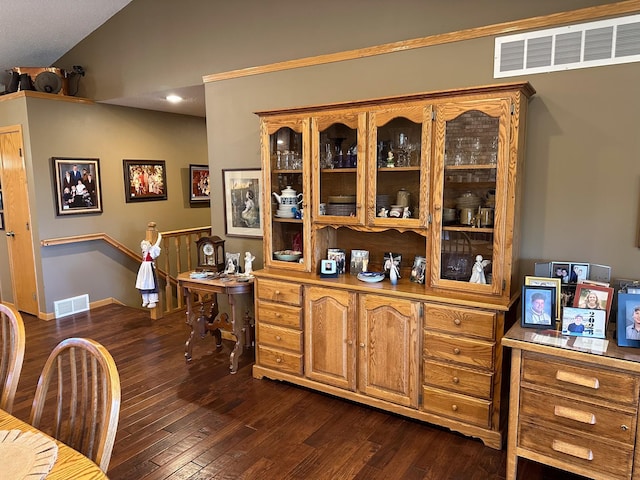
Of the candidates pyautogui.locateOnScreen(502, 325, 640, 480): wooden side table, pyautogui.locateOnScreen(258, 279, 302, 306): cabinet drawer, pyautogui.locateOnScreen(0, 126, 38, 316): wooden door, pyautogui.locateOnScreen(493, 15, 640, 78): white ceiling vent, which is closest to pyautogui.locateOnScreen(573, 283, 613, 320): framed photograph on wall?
pyautogui.locateOnScreen(502, 325, 640, 480): wooden side table

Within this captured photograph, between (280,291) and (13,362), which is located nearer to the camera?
(13,362)

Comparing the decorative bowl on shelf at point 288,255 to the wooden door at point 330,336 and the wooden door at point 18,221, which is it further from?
the wooden door at point 18,221

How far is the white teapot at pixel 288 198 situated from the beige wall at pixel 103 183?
10.6ft

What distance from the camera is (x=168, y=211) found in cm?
631

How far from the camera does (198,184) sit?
6676 mm

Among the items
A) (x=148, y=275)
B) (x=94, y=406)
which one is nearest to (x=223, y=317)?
(x=148, y=275)

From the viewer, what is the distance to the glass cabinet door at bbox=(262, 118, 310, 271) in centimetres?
321

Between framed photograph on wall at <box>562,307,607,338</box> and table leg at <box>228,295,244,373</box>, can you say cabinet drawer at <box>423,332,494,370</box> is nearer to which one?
framed photograph on wall at <box>562,307,607,338</box>

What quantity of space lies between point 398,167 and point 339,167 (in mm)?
435

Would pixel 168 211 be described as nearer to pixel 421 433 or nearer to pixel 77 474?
pixel 421 433

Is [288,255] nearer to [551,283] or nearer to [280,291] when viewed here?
[280,291]

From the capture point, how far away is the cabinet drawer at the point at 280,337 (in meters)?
3.22

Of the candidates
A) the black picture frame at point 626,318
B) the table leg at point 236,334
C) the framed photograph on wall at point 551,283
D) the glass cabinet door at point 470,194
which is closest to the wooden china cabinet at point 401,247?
the glass cabinet door at point 470,194

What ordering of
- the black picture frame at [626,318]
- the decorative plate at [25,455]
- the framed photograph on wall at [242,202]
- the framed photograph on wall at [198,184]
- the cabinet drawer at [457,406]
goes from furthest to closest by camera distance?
the framed photograph on wall at [198,184] → the framed photograph on wall at [242,202] → the cabinet drawer at [457,406] → the black picture frame at [626,318] → the decorative plate at [25,455]
